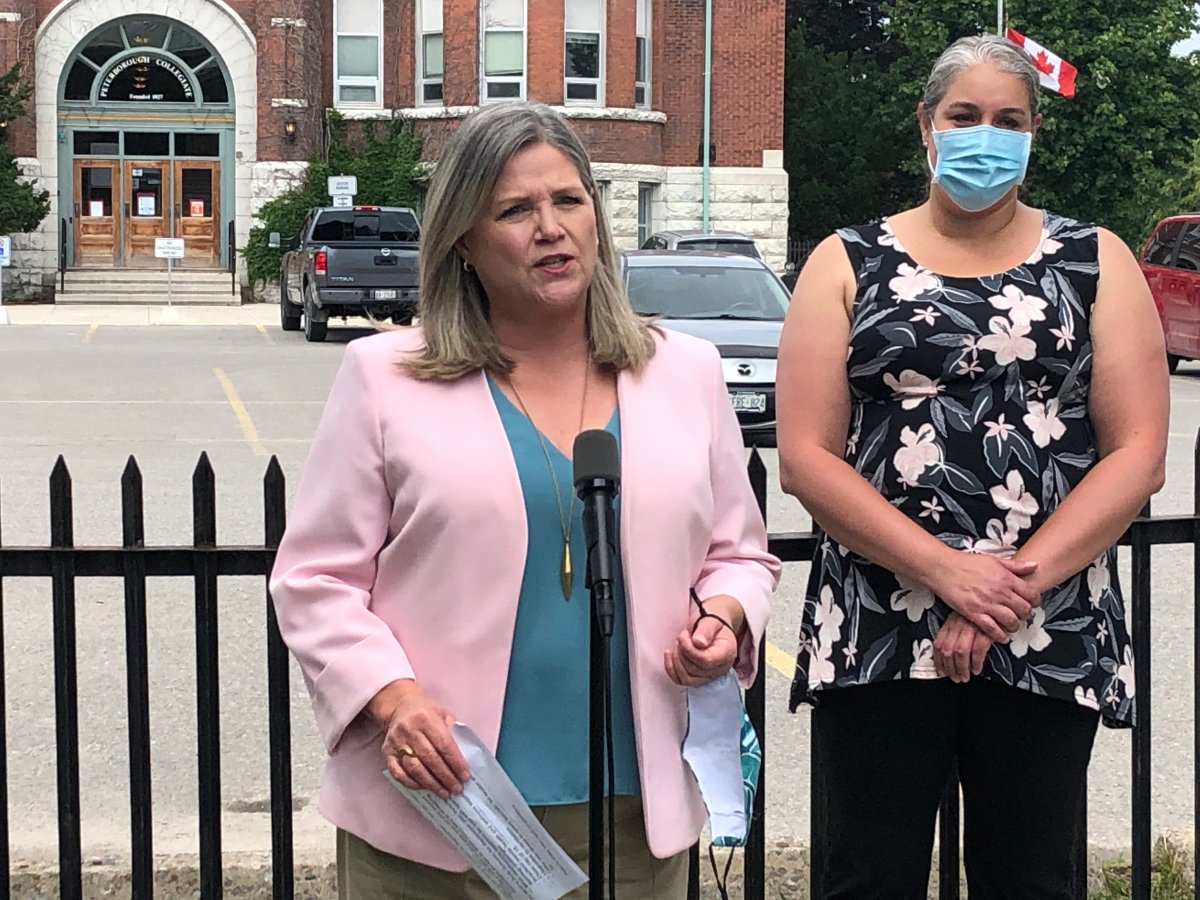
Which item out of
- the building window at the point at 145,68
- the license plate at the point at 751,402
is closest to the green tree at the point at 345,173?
the building window at the point at 145,68

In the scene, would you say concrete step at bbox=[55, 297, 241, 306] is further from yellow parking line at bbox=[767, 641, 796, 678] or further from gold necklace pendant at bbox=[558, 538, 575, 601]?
gold necklace pendant at bbox=[558, 538, 575, 601]

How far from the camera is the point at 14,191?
3238cm

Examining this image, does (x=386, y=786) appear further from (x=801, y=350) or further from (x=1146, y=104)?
(x=1146, y=104)

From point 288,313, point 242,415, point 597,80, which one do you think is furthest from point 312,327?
point 597,80

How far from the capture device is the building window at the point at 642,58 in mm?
35438

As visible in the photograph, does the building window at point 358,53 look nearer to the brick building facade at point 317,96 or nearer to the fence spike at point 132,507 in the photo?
the brick building facade at point 317,96

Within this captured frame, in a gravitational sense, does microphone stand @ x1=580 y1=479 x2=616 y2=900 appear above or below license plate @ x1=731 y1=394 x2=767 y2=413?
above

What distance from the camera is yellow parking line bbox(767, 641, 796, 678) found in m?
6.77

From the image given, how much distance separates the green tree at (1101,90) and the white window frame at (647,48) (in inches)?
327

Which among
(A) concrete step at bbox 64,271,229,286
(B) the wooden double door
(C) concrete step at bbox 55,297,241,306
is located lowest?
(C) concrete step at bbox 55,297,241,306

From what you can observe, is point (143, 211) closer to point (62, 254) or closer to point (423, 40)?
point (62, 254)

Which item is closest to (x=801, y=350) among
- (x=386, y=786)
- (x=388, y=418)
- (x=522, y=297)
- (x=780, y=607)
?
(x=522, y=297)

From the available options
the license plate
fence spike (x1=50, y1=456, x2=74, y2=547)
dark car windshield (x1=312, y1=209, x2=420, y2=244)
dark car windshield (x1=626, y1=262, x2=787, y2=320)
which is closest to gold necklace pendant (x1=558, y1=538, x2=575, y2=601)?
fence spike (x1=50, y1=456, x2=74, y2=547)

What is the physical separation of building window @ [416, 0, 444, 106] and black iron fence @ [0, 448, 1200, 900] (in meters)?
33.1
